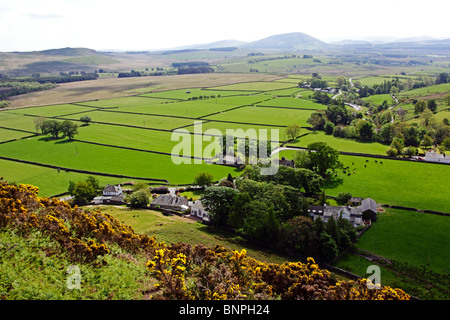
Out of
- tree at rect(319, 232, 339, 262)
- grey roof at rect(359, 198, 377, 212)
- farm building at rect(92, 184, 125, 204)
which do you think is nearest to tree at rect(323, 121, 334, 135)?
grey roof at rect(359, 198, 377, 212)

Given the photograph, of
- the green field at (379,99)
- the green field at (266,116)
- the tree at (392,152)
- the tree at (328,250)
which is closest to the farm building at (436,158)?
the tree at (392,152)

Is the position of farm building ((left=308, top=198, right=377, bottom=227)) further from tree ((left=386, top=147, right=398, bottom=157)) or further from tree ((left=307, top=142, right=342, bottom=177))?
tree ((left=386, top=147, right=398, bottom=157))

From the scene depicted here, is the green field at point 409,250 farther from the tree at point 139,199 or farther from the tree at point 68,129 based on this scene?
the tree at point 68,129

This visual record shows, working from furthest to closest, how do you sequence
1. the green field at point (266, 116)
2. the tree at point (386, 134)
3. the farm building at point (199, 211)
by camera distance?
the green field at point (266, 116)
the tree at point (386, 134)
the farm building at point (199, 211)

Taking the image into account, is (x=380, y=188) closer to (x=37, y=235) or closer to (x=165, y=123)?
(x=37, y=235)

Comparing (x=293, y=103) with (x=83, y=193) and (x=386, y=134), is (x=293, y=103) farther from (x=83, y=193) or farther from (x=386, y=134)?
(x=83, y=193)

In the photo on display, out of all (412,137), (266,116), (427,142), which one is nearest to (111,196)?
(266,116)
